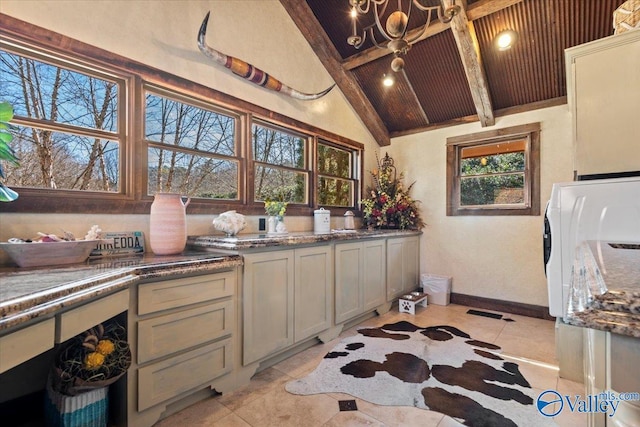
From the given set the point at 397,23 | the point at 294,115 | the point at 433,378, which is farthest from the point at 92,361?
the point at 294,115

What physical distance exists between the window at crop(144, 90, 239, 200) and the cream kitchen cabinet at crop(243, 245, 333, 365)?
908 mm

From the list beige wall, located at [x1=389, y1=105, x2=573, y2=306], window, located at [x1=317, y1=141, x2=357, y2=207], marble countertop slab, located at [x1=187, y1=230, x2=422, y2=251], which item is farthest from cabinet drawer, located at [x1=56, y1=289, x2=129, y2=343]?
beige wall, located at [x1=389, y1=105, x2=573, y2=306]

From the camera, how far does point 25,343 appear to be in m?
0.88

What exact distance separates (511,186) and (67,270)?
173 inches

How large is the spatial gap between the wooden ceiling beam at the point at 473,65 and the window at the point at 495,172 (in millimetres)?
328

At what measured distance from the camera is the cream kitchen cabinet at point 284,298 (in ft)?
6.73

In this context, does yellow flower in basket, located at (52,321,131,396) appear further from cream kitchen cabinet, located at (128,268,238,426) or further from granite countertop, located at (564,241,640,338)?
granite countertop, located at (564,241,640,338)

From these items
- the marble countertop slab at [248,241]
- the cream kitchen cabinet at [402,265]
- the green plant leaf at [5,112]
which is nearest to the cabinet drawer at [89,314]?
the marble countertop slab at [248,241]

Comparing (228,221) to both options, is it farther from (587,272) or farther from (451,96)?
(451,96)

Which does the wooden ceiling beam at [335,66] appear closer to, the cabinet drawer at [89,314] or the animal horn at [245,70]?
the animal horn at [245,70]

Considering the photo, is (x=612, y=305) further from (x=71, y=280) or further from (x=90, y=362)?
(x=90, y=362)

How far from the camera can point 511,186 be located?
3711 millimetres

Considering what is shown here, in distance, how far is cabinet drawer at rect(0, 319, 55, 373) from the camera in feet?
2.66

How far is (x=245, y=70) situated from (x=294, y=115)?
0.77 metres
